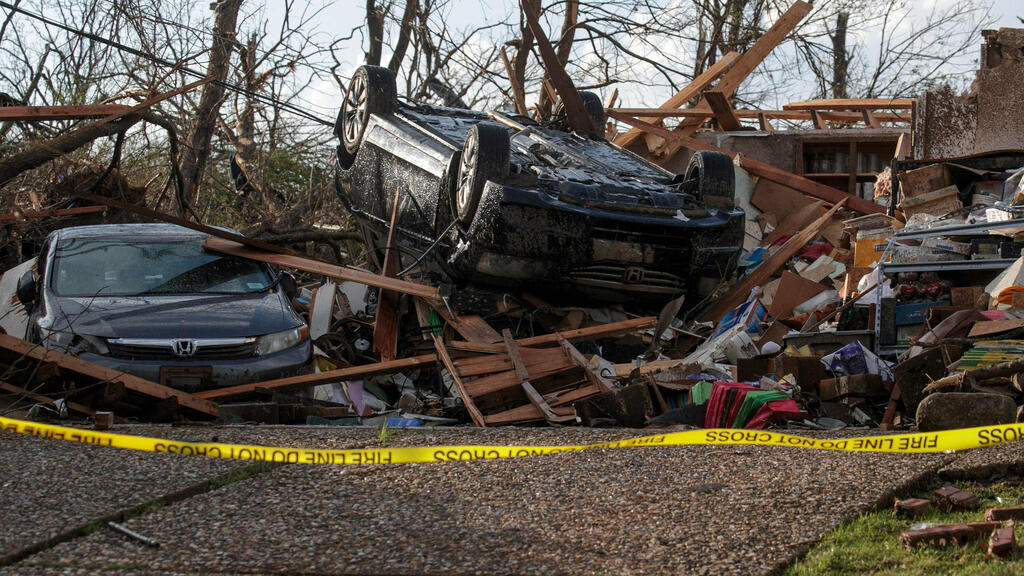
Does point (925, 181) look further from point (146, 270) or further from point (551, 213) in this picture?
point (146, 270)

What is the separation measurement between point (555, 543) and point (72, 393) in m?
4.33

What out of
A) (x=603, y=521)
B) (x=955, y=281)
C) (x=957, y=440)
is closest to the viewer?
(x=603, y=521)

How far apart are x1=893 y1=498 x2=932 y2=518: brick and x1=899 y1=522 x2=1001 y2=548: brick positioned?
0.32 meters

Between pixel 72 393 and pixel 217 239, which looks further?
pixel 217 239

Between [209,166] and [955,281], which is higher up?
[209,166]

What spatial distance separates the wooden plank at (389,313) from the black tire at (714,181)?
285 centimetres

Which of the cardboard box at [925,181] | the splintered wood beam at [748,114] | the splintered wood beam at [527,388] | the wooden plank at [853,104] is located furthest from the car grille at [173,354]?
the wooden plank at [853,104]

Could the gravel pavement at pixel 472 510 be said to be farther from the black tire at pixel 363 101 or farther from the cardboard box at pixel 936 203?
the black tire at pixel 363 101

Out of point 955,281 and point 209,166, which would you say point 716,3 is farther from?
point 955,281

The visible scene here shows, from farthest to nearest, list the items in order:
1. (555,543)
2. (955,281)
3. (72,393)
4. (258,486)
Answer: (955,281)
(72,393)
(258,486)
(555,543)

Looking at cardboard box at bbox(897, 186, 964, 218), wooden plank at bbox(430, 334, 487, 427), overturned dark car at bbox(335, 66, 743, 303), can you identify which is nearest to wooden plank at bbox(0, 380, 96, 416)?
wooden plank at bbox(430, 334, 487, 427)

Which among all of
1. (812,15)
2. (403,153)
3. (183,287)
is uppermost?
(812,15)

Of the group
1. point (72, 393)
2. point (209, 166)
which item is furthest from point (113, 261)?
point (209, 166)

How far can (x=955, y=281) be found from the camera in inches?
353
